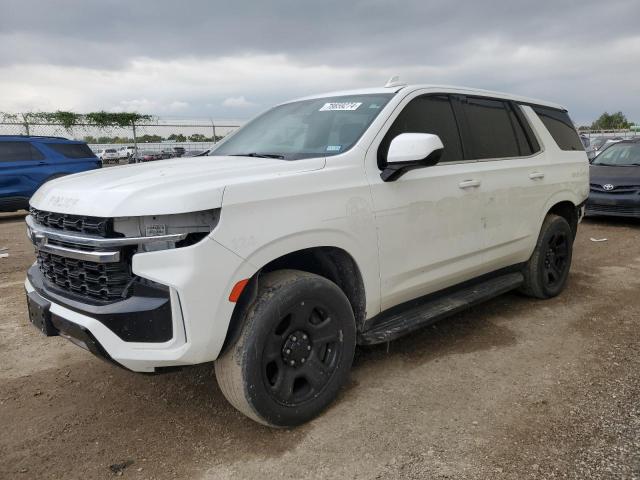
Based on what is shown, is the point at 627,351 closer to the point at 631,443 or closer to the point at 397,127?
the point at 631,443

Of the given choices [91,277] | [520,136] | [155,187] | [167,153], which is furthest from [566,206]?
[167,153]

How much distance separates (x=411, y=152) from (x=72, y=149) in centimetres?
1101

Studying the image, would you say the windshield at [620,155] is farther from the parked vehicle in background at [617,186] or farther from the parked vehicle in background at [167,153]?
the parked vehicle in background at [167,153]

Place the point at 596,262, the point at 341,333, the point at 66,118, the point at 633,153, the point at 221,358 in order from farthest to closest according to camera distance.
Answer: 1. the point at 66,118
2. the point at 633,153
3. the point at 596,262
4. the point at 341,333
5. the point at 221,358

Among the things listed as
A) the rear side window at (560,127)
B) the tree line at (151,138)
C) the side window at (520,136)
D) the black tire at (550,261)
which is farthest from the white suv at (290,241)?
the tree line at (151,138)

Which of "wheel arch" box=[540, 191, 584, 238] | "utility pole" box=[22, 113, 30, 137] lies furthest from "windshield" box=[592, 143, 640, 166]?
"utility pole" box=[22, 113, 30, 137]

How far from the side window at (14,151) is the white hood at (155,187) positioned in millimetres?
9374

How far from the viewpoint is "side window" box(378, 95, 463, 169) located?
11.0ft

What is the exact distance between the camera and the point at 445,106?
380 centimetres

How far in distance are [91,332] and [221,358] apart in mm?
624

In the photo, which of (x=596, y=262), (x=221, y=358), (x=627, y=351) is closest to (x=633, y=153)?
(x=596, y=262)

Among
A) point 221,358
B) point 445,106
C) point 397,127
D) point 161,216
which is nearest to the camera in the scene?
point 161,216

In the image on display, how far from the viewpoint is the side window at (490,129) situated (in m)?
3.97

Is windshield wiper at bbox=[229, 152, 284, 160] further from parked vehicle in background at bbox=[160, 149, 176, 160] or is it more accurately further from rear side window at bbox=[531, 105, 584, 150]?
parked vehicle in background at bbox=[160, 149, 176, 160]
